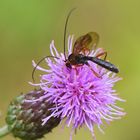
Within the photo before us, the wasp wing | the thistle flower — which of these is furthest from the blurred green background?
the wasp wing

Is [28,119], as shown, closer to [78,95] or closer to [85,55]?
[78,95]

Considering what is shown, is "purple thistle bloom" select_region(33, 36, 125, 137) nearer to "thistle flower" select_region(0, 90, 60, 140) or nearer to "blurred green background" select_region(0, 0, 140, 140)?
"thistle flower" select_region(0, 90, 60, 140)

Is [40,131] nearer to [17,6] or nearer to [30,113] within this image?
[30,113]

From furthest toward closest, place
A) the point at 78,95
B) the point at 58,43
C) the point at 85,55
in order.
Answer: the point at 58,43 → the point at 85,55 → the point at 78,95

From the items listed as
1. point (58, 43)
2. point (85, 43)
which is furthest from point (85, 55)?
point (58, 43)

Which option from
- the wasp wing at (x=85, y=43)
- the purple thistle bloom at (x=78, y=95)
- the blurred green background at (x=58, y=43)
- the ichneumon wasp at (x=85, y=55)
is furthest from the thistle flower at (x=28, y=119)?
the blurred green background at (x=58, y=43)
